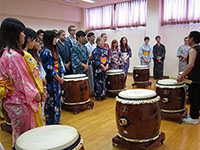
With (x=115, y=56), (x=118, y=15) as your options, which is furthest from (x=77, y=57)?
(x=118, y=15)

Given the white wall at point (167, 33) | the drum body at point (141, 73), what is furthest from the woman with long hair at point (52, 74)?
the white wall at point (167, 33)

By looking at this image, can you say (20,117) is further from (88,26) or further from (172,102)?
(88,26)

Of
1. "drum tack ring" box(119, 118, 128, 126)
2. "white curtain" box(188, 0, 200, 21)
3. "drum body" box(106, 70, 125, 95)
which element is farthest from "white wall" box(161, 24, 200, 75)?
"drum tack ring" box(119, 118, 128, 126)

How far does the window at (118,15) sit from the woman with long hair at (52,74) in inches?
217

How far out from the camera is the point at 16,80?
1.33m

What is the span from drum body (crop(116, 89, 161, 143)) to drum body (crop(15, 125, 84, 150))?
2.86 feet

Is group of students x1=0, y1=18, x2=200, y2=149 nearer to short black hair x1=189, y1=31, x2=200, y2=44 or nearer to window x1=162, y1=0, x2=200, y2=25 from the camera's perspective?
short black hair x1=189, y1=31, x2=200, y2=44

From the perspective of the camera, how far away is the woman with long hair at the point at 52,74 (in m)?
2.36

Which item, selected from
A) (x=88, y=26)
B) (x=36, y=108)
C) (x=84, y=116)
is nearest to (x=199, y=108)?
(x=84, y=116)

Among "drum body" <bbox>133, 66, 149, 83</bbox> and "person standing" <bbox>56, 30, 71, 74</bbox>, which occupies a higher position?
"person standing" <bbox>56, 30, 71, 74</bbox>

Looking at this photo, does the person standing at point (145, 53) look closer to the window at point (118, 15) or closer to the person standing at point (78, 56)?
the window at point (118, 15)

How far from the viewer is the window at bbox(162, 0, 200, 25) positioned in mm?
5938

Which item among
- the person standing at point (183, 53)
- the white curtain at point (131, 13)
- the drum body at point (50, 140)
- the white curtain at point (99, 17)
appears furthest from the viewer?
the white curtain at point (99, 17)

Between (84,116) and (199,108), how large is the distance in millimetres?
1814
